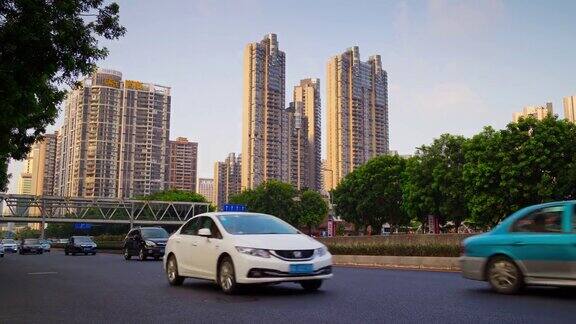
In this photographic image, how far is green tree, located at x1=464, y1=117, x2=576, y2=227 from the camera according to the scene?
135ft

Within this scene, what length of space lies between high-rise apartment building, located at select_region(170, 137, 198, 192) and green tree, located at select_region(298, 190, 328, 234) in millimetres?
83201

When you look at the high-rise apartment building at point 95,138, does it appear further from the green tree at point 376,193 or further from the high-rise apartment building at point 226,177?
the green tree at point 376,193

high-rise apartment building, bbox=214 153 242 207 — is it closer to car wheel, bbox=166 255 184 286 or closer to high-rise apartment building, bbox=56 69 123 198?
high-rise apartment building, bbox=56 69 123 198

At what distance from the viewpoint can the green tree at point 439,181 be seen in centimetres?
5294

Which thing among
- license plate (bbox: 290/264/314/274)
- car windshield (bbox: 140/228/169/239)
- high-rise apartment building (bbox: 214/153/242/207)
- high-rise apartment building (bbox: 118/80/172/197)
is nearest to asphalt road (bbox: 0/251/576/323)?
license plate (bbox: 290/264/314/274)

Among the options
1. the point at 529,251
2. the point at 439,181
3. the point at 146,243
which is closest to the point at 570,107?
the point at 439,181

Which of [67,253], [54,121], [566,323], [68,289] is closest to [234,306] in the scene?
[566,323]

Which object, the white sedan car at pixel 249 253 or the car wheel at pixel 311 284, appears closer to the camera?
the white sedan car at pixel 249 253

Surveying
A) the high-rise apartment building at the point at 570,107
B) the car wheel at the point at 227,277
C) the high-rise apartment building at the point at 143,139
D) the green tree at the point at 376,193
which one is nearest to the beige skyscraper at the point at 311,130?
the high-rise apartment building at the point at 143,139

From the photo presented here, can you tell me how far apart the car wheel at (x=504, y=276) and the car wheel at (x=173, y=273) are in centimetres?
599

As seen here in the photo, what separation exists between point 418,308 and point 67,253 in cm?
4038

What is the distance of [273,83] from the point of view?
5022 inches

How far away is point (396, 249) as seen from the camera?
23.0 m

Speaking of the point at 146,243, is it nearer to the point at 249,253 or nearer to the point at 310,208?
the point at 249,253
